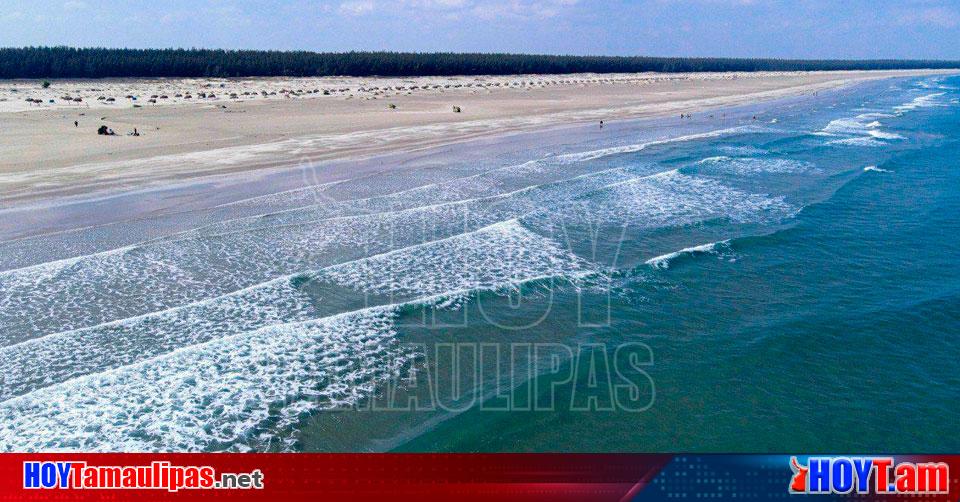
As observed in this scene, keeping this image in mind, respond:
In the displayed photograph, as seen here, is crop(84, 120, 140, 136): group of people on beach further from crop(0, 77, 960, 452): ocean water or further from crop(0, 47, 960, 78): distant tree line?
crop(0, 47, 960, 78): distant tree line

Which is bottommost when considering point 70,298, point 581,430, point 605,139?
point 581,430

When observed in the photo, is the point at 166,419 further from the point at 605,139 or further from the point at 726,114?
the point at 726,114

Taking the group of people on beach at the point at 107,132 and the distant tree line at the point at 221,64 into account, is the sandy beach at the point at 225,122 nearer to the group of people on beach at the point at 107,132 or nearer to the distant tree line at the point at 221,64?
the group of people on beach at the point at 107,132

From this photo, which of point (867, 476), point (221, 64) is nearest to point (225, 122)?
point (867, 476)

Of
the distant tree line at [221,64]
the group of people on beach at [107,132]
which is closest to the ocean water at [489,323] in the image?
the group of people on beach at [107,132]

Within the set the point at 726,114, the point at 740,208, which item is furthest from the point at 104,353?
the point at 726,114

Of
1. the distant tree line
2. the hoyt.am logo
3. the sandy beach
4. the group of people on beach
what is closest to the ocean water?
the hoyt.am logo
